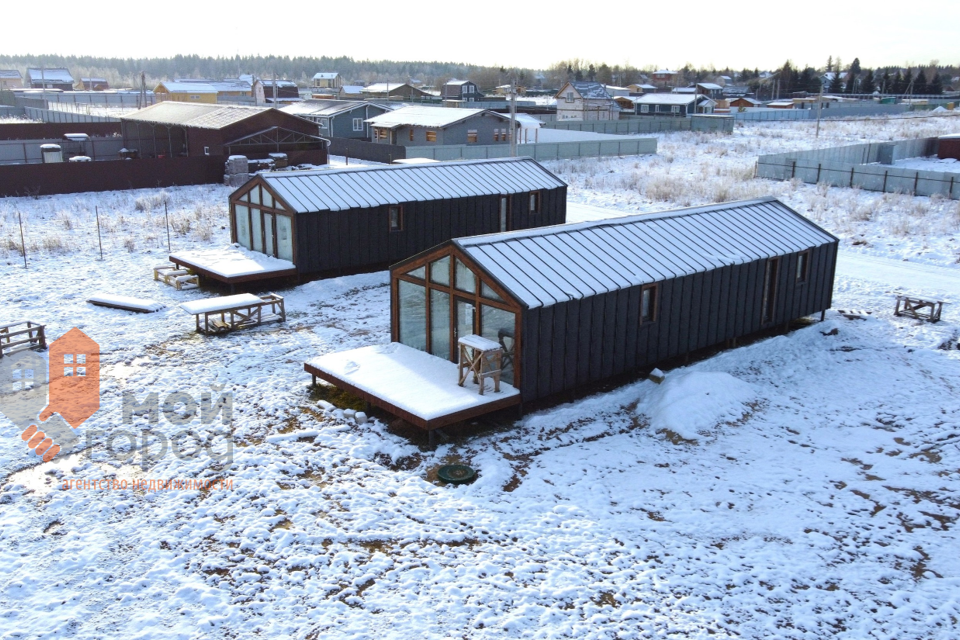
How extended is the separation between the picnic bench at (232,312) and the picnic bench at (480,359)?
7106 mm

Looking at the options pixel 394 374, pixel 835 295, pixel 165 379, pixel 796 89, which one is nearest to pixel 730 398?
pixel 394 374

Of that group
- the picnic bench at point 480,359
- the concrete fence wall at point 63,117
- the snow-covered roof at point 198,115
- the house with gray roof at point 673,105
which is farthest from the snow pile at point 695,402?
the house with gray roof at point 673,105

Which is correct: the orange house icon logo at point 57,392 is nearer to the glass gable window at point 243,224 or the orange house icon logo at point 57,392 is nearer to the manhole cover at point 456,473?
the manhole cover at point 456,473

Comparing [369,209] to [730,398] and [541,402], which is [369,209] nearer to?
[541,402]

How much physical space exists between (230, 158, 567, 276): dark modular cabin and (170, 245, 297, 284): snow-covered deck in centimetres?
37

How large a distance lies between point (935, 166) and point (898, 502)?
49.0 metres

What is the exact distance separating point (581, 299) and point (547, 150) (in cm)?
3727

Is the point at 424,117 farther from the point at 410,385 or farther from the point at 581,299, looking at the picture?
the point at 410,385

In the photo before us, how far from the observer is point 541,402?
1492 cm

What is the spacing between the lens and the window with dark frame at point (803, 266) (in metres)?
19.1

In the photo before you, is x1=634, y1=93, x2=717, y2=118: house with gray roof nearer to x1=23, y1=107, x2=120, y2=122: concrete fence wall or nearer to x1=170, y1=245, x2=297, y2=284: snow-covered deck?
x1=23, y1=107, x2=120, y2=122: concrete fence wall

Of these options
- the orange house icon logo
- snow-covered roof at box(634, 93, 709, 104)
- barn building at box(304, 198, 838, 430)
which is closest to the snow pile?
barn building at box(304, 198, 838, 430)

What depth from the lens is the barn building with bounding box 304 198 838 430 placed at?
46.1 ft

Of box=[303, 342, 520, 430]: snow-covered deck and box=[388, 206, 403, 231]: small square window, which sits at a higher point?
box=[388, 206, 403, 231]: small square window
